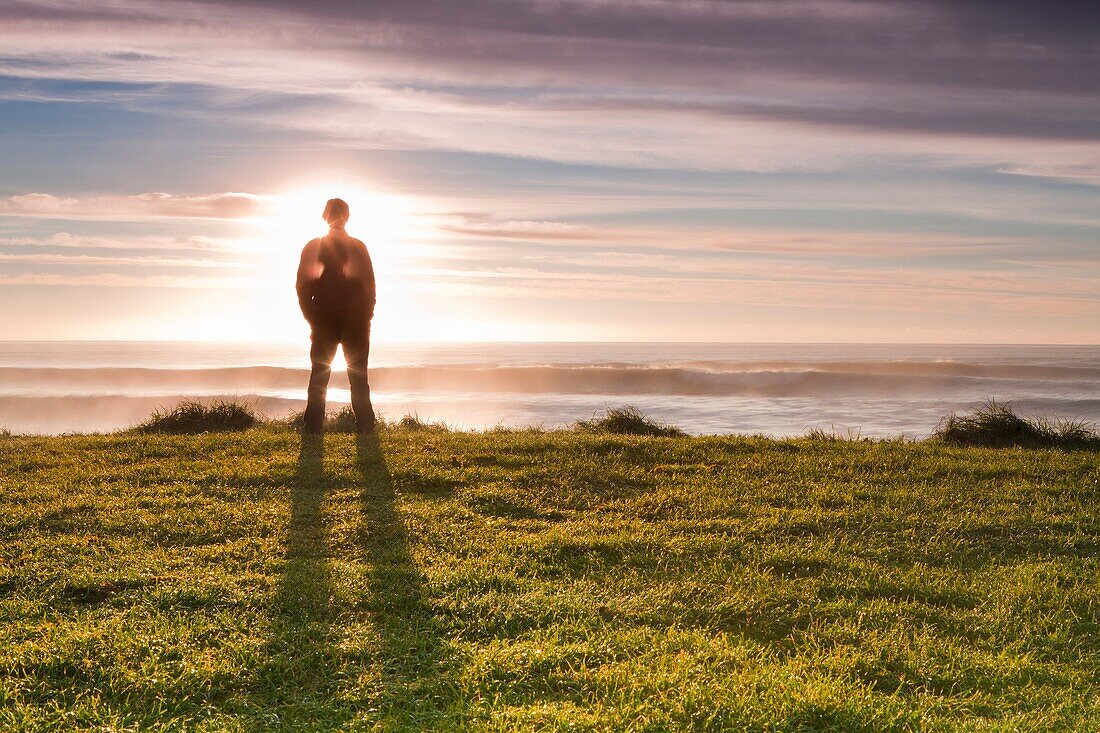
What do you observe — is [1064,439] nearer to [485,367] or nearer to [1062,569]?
[1062,569]

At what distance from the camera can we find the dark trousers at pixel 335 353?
10.4m

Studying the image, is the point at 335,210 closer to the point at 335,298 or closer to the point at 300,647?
the point at 335,298

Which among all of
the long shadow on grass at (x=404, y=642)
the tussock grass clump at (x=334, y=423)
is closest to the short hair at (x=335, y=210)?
the tussock grass clump at (x=334, y=423)

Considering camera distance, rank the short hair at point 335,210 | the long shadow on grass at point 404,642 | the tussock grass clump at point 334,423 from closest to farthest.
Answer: the long shadow on grass at point 404,642, the short hair at point 335,210, the tussock grass clump at point 334,423

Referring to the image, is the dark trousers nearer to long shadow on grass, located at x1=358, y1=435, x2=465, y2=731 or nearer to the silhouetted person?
the silhouetted person

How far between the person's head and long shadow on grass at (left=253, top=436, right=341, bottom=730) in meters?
4.75

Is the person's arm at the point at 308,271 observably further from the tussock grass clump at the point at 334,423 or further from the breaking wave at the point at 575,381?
the breaking wave at the point at 575,381

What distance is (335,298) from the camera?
10266 mm

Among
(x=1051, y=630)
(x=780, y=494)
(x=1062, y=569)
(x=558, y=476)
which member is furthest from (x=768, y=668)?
(x=558, y=476)

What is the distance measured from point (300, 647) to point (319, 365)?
22.0ft

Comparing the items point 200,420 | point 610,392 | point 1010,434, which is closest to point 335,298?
point 200,420

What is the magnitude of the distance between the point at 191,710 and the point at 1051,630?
14.7 feet

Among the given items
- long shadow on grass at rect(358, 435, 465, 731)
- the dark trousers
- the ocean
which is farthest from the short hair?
the ocean

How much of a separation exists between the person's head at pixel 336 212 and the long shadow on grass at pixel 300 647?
A: 475 cm
